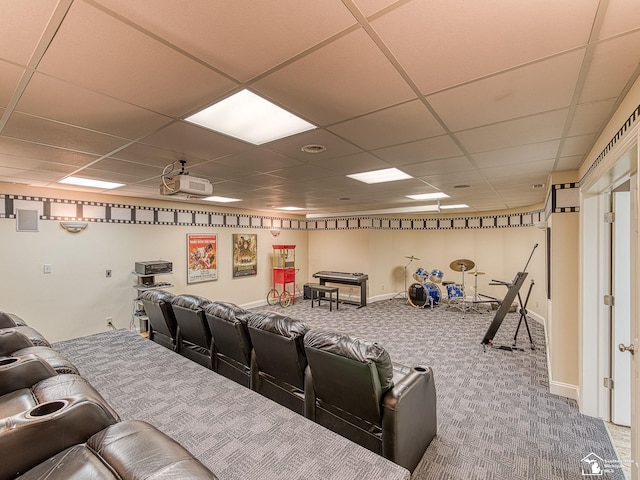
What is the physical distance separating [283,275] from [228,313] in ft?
16.8

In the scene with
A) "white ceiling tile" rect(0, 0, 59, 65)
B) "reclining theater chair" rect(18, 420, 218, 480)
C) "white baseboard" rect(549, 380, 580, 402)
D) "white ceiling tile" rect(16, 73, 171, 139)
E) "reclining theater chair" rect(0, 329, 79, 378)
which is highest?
"white ceiling tile" rect(16, 73, 171, 139)

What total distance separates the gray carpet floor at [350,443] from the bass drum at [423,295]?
10.2ft

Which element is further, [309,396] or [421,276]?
[421,276]

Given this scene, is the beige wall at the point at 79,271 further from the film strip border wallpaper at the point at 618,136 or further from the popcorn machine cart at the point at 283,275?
the film strip border wallpaper at the point at 618,136

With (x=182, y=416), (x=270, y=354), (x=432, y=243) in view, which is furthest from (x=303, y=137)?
(x=432, y=243)

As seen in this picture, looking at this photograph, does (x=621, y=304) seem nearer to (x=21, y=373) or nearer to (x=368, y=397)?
(x=368, y=397)

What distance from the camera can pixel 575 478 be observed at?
2109 mm

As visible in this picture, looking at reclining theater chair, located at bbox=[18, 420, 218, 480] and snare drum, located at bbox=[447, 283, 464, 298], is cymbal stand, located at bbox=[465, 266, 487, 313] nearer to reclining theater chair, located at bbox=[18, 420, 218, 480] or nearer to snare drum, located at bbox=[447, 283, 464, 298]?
snare drum, located at bbox=[447, 283, 464, 298]

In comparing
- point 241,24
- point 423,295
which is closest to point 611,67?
point 241,24

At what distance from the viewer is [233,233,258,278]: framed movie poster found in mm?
7293

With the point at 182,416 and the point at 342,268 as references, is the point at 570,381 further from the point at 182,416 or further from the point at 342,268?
the point at 342,268

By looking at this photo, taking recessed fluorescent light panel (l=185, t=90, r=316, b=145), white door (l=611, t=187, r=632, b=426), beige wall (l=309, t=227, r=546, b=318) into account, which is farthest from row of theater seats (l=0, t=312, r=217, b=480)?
beige wall (l=309, t=227, r=546, b=318)

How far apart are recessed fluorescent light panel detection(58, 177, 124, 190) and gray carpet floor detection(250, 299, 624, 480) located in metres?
4.66

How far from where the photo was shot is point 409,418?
80.8 inches
